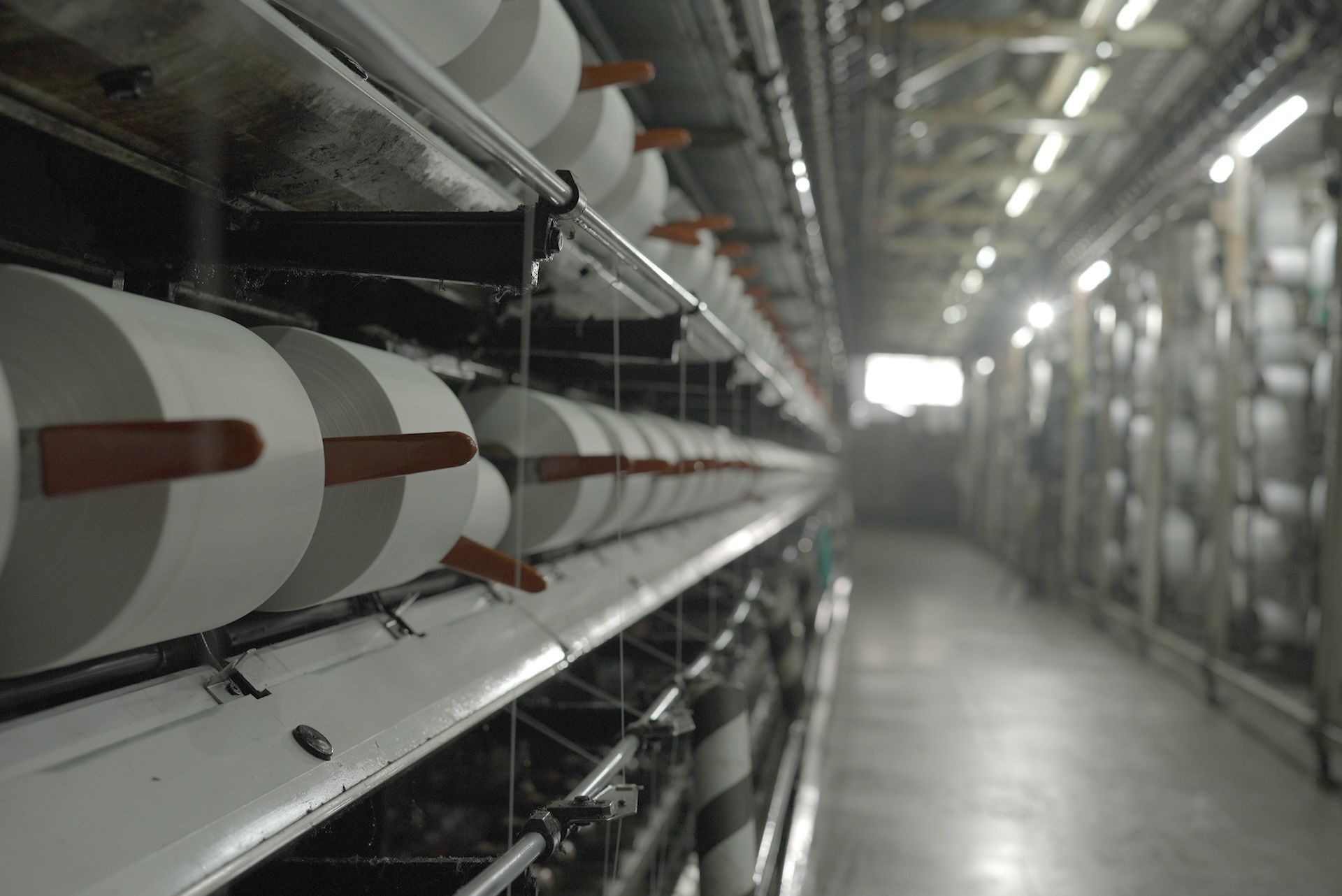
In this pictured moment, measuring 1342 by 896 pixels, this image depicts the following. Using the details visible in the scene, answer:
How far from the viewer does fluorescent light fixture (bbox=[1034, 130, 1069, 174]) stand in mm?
6906

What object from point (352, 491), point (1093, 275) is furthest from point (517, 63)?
point (1093, 275)

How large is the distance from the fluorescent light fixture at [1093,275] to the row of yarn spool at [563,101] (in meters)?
5.56

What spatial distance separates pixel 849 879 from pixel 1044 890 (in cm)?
53

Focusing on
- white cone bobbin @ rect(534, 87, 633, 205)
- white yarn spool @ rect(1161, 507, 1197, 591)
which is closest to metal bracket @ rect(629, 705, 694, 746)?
white cone bobbin @ rect(534, 87, 633, 205)

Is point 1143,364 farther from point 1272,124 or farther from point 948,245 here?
point 948,245

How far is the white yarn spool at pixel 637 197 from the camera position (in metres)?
1.72

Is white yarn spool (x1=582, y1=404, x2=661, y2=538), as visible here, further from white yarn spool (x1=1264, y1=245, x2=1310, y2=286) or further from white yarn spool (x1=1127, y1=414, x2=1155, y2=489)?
white yarn spool (x1=1127, y1=414, x2=1155, y2=489)

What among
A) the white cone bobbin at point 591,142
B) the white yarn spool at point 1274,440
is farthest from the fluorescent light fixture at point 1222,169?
the white cone bobbin at point 591,142

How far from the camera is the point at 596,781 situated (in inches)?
43.9

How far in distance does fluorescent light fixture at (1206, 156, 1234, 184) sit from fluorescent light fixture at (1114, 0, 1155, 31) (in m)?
0.80

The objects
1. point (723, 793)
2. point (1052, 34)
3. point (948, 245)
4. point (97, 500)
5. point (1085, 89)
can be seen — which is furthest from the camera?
point (948, 245)

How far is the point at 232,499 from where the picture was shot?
71 centimetres

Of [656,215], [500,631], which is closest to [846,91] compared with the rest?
[656,215]

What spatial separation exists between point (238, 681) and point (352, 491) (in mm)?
207
